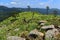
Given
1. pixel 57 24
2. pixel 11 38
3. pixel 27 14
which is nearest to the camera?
pixel 11 38

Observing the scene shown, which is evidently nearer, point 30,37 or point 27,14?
point 30,37

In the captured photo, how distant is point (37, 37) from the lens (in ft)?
38.2

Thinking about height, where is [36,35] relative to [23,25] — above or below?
above

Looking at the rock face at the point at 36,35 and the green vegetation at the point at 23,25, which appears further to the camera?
the green vegetation at the point at 23,25

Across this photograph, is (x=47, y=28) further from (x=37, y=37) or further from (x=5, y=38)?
(x=5, y=38)

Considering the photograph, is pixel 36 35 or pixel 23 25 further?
pixel 23 25

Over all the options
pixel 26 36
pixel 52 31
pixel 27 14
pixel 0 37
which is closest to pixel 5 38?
pixel 0 37

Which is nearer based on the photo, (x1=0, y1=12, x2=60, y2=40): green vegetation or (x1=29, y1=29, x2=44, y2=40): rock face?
(x1=29, y1=29, x2=44, y2=40): rock face

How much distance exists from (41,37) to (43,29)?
4.34 ft

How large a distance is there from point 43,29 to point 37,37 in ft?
4.81

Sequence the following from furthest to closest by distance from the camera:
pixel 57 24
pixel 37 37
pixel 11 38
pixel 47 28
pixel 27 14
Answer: pixel 27 14 < pixel 57 24 < pixel 47 28 < pixel 37 37 < pixel 11 38

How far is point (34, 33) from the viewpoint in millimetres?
11898

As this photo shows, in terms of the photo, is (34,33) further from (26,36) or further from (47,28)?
(47,28)

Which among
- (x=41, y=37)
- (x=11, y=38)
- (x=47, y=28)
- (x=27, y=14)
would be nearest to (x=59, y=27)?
(x=47, y=28)
